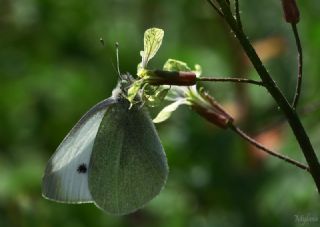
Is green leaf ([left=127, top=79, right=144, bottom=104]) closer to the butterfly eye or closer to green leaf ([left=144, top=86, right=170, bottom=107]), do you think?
green leaf ([left=144, top=86, right=170, bottom=107])

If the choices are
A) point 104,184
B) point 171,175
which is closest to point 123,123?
point 104,184

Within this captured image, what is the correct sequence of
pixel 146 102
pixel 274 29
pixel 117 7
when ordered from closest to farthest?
1. pixel 146 102
2. pixel 274 29
3. pixel 117 7

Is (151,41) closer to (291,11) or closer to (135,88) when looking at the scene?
(135,88)

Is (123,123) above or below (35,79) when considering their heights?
above

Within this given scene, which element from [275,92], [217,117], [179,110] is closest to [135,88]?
[217,117]

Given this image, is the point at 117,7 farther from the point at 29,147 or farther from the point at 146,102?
the point at 146,102

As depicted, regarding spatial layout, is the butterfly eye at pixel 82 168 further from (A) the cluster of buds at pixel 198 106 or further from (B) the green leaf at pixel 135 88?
(B) the green leaf at pixel 135 88

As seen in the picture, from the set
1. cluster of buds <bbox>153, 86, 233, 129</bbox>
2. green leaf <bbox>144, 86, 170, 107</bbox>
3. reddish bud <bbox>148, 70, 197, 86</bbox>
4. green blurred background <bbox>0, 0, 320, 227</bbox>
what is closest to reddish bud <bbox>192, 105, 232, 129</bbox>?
cluster of buds <bbox>153, 86, 233, 129</bbox>

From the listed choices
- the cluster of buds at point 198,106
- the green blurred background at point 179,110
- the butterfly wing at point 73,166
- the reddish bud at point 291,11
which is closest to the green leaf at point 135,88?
the cluster of buds at point 198,106
